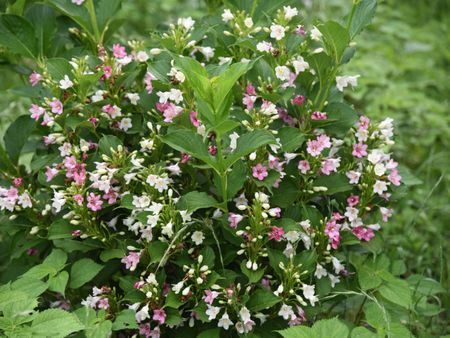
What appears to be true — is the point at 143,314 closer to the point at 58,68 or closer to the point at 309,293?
the point at 309,293

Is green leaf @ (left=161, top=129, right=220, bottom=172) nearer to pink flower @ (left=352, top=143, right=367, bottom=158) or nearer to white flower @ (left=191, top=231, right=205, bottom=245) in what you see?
white flower @ (left=191, top=231, right=205, bottom=245)

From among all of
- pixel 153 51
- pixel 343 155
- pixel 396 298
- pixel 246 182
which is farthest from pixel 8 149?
pixel 396 298

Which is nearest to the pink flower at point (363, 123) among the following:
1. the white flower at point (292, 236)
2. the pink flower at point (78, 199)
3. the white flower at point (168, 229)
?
the white flower at point (292, 236)

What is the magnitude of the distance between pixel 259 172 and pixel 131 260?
21.3 inches

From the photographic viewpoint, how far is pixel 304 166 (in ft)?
7.56

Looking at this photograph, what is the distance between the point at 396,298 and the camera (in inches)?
92.7

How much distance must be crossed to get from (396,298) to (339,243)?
0.29 meters

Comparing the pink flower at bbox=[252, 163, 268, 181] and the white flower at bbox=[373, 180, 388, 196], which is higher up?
the pink flower at bbox=[252, 163, 268, 181]

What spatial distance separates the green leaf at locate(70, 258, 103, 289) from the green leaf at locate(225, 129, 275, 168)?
0.64m

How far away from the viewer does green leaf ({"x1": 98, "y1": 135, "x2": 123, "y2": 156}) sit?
89.7 inches

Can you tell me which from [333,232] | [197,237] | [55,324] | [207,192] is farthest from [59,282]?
[333,232]

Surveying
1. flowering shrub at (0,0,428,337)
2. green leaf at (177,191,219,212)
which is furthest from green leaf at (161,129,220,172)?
green leaf at (177,191,219,212)

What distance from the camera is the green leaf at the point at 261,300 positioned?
7.15 ft

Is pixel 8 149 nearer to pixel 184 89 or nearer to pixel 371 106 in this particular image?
pixel 184 89
